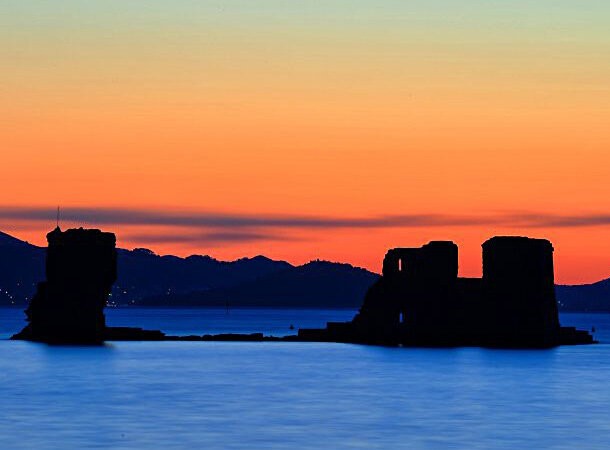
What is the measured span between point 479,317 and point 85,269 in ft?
162

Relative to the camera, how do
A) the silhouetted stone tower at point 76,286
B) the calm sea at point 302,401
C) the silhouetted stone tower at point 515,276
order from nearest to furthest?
the calm sea at point 302,401, the silhouetted stone tower at point 76,286, the silhouetted stone tower at point 515,276

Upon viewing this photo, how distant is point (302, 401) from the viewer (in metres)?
103

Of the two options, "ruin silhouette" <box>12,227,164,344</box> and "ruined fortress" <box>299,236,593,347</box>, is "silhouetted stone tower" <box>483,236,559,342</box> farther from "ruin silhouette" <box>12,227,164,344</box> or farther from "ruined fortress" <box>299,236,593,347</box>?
"ruin silhouette" <box>12,227,164,344</box>

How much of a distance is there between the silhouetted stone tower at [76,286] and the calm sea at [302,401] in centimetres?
2544

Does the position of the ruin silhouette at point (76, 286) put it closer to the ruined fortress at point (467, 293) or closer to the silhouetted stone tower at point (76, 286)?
the silhouetted stone tower at point (76, 286)

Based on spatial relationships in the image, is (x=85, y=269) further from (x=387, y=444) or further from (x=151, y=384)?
(x=387, y=444)

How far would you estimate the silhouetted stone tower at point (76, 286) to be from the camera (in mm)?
196625

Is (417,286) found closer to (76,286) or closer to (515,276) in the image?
(515,276)

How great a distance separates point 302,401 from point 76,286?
322 feet

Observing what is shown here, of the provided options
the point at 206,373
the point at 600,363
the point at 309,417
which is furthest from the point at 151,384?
the point at 600,363

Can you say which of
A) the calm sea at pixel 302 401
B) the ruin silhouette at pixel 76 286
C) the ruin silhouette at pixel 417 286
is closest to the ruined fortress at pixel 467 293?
the ruin silhouette at pixel 417 286

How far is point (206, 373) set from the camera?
13600cm

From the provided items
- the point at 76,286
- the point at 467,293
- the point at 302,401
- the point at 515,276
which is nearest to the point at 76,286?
the point at 76,286

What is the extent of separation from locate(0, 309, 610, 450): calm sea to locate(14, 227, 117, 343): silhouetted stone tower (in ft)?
83.5
